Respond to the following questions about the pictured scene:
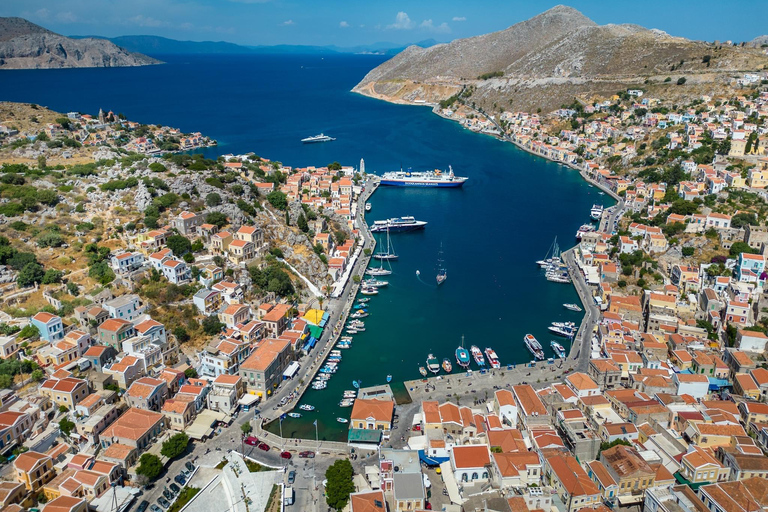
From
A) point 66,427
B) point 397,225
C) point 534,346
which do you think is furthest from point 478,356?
point 397,225

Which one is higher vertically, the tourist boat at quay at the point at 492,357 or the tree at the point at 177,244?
the tree at the point at 177,244

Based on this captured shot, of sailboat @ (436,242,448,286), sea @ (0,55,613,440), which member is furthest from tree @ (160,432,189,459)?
sailboat @ (436,242,448,286)

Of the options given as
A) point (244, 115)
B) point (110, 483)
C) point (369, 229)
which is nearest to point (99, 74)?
point (244, 115)

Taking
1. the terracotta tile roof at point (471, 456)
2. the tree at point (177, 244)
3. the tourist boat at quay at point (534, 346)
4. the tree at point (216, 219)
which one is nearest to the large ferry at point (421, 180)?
the tree at point (216, 219)

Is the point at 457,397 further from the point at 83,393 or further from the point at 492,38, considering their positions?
the point at 492,38

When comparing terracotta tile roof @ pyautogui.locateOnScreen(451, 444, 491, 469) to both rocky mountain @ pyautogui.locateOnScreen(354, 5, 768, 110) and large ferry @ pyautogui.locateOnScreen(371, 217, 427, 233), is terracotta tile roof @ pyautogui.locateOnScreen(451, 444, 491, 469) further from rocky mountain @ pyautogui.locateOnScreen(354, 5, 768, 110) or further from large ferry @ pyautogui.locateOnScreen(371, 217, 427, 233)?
rocky mountain @ pyautogui.locateOnScreen(354, 5, 768, 110)

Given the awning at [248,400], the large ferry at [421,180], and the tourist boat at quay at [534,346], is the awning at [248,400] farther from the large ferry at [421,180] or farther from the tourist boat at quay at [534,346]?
the large ferry at [421,180]
